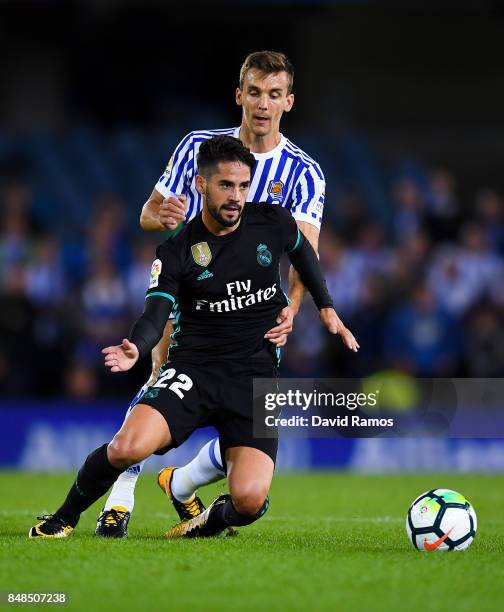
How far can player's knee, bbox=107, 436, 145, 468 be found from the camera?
639cm

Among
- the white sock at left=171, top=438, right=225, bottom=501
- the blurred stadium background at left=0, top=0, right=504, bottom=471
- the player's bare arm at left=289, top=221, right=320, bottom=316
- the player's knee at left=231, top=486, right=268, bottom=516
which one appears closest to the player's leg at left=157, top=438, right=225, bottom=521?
the white sock at left=171, top=438, right=225, bottom=501

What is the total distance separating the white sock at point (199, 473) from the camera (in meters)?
7.23

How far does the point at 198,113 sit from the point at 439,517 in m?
14.1

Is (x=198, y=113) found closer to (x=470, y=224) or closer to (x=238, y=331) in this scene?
(x=470, y=224)

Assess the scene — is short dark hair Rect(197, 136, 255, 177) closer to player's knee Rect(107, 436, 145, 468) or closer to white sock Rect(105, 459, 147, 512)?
player's knee Rect(107, 436, 145, 468)

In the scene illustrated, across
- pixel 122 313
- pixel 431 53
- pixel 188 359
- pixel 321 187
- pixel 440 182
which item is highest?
pixel 431 53

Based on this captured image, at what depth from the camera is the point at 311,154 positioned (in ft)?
59.3

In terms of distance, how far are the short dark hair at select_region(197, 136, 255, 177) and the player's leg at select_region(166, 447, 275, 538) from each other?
1.54 metres

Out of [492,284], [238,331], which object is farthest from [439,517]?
[492,284]

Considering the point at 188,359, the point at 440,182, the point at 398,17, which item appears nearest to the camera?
the point at 188,359

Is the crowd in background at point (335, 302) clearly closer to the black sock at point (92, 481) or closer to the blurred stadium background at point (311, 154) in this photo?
the blurred stadium background at point (311, 154)

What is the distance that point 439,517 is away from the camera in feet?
21.0

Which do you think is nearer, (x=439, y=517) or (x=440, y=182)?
(x=439, y=517)

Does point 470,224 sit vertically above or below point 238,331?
above
